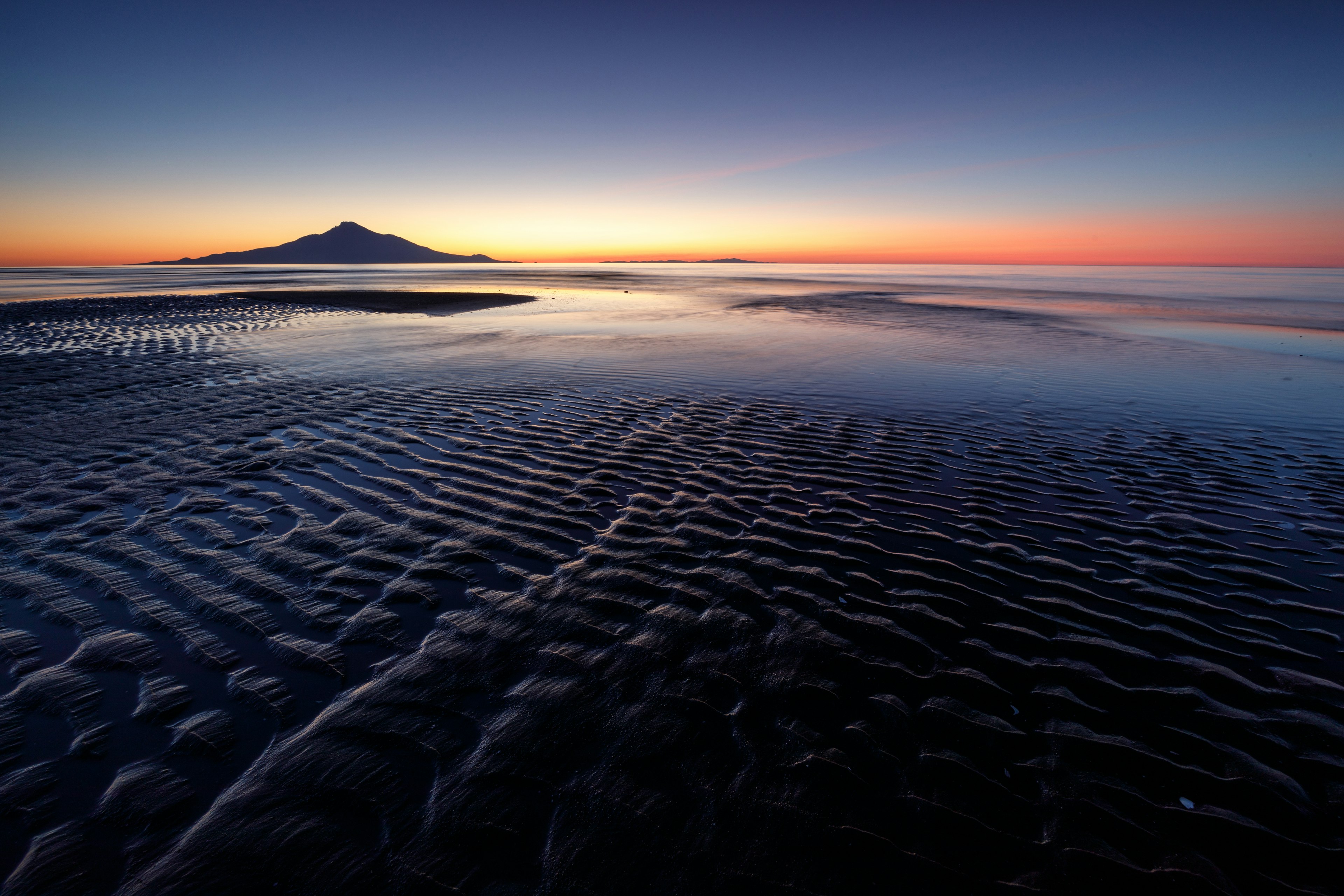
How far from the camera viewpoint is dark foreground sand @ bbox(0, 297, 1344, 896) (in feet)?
9.02

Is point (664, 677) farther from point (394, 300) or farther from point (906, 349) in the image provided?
point (394, 300)

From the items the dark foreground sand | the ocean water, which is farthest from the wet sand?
the dark foreground sand

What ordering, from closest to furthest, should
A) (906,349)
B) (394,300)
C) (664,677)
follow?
(664,677) < (906,349) < (394,300)

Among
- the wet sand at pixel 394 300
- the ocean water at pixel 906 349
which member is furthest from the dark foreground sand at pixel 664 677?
the wet sand at pixel 394 300

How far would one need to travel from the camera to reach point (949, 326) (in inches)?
987

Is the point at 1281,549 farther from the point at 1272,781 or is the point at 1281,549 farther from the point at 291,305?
the point at 291,305

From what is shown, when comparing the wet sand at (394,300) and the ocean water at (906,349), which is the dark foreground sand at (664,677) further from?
the wet sand at (394,300)

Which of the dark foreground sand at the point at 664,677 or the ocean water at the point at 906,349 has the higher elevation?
the ocean water at the point at 906,349

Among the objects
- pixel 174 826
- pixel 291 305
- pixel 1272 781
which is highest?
pixel 291 305

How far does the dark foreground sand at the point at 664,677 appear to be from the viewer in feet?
9.02

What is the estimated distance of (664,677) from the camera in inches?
153

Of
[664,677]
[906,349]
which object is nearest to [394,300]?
[906,349]

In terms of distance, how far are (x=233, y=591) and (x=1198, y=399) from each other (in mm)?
17260

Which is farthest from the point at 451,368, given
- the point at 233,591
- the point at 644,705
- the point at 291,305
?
the point at 291,305
